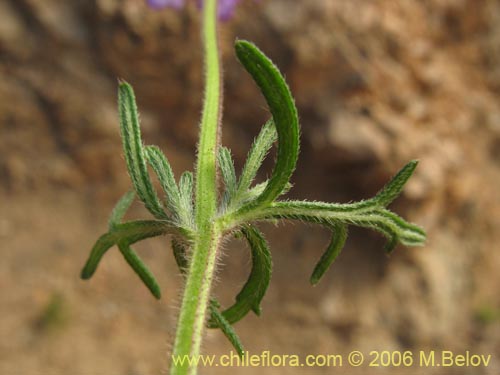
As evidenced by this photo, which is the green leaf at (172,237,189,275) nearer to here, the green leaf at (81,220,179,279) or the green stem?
the green leaf at (81,220,179,279)

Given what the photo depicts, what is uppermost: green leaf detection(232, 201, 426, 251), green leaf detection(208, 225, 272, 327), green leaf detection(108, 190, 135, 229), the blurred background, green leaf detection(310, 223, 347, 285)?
the blurred background

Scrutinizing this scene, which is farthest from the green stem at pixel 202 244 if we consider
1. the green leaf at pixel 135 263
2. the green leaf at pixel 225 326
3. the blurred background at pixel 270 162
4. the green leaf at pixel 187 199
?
the blurred background at pixel 270 162

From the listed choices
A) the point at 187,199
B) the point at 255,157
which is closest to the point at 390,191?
the point at 255,157

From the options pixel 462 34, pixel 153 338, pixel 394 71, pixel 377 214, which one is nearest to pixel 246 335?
pixel 153 338

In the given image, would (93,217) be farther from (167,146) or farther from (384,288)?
(384,288)

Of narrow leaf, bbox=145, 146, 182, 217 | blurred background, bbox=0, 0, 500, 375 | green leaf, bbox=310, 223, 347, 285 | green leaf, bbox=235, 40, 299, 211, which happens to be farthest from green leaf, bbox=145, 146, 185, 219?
blurred background, bbox=0, 0, 500, 375

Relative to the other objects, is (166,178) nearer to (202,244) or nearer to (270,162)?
(202,244)
